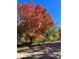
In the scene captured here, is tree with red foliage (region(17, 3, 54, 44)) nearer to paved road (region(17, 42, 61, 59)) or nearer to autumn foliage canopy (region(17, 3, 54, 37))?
autumn foliage canopy (region(17, 3, 54, 37))

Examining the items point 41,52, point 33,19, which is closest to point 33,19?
point 33,19

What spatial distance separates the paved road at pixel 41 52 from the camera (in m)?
1.42

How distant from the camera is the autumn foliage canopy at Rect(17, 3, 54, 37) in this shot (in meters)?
1.44

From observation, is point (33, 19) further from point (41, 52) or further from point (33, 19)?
point (41, 52)

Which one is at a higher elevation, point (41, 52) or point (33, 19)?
point (33, 19)

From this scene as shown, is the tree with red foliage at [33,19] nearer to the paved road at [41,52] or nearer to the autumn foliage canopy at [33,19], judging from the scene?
the autumn foliage canopy at [33,19]

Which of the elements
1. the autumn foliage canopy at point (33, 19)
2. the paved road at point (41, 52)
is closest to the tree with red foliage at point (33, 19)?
the autumn foliage canopy at point (33, 19)

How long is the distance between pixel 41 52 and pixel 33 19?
0.36 m

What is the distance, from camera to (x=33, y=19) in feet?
4.78

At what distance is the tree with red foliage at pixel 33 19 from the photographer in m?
1.44

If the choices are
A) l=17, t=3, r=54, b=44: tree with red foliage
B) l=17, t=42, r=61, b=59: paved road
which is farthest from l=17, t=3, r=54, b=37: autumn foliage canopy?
l=17, t=42, r=61, b=59: paved road

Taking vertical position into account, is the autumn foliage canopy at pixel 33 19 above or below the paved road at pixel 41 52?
above

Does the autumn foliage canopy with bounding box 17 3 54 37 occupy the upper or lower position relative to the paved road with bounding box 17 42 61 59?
upper
